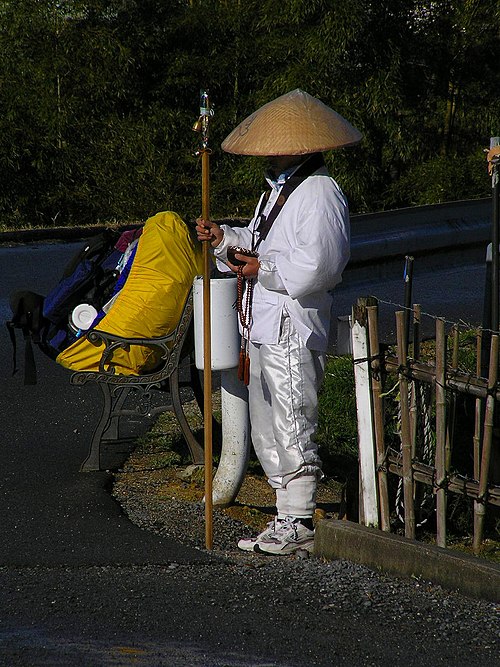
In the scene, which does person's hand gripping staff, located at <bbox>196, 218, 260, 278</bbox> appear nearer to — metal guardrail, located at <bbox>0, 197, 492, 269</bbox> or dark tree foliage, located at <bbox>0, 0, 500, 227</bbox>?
metal guardrail, located at <bbox>0, 197, 492, 269</bbox>

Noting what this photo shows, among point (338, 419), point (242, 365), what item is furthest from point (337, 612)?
point (338, 419)

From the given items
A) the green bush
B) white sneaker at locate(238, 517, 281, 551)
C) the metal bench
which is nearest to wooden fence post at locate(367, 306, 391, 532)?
white sneaker at locate(238, 517, 281, 551)

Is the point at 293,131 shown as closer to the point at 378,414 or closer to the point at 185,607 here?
the point at 378,414

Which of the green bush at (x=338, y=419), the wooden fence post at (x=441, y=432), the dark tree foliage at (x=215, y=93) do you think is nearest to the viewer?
the wooden fence post at (x=441, y=432)

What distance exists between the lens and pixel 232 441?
5.62m

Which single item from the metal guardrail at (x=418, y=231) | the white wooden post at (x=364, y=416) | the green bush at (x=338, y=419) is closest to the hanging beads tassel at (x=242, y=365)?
the white wooden post at (x=364, y=416)

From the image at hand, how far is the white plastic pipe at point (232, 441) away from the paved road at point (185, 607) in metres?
0.52

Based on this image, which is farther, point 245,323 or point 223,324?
point 223,324

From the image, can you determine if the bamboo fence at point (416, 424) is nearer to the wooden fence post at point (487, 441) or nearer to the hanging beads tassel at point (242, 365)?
the wooden fence post at point (487, 441)

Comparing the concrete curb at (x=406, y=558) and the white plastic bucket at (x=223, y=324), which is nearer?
the concrete curb at (x=406, y=558)

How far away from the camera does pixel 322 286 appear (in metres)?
4.75

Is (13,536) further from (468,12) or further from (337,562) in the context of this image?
(468,12)

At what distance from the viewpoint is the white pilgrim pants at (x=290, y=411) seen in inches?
193

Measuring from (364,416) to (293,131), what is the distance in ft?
4.03
